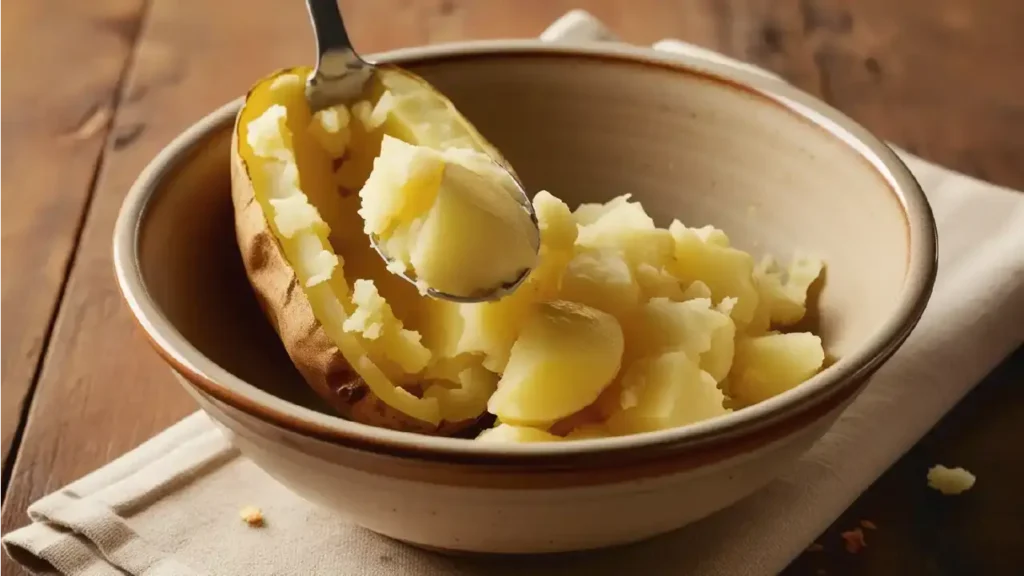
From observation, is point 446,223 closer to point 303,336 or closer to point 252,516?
point 303,336

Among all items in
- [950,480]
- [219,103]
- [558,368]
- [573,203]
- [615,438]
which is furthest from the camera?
[219,103]

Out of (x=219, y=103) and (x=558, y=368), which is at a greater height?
(x=558, y=368)

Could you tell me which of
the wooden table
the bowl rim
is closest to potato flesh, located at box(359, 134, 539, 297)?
the bowl rim

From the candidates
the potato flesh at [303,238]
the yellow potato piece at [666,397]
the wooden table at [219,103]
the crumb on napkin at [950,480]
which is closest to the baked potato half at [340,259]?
the potato flesh at [303,238]

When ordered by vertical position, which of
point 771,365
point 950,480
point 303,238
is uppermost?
point 303,238

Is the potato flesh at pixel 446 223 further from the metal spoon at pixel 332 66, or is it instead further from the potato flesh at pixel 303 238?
the metal spoon at pixel 332 66

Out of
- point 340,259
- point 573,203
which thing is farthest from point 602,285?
point 573,203

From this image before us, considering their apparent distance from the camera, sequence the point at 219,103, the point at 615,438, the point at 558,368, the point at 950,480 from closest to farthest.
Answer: the point at 615,438
the point at 558,368
the point at 950,480
the point at 219,103
